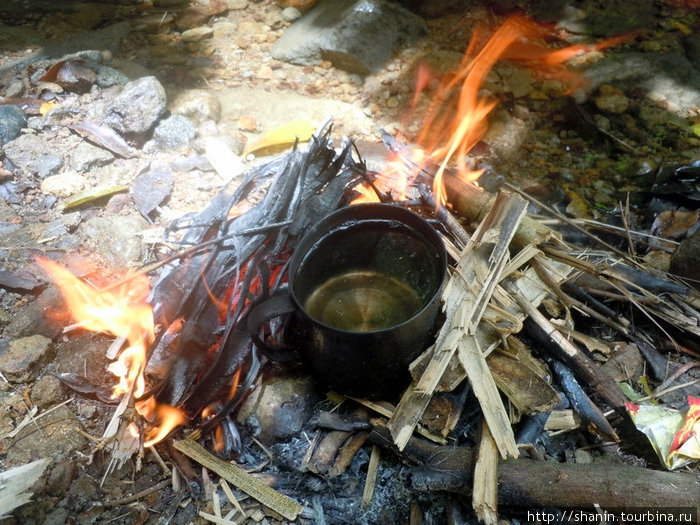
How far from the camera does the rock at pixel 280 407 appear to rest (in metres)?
2.58

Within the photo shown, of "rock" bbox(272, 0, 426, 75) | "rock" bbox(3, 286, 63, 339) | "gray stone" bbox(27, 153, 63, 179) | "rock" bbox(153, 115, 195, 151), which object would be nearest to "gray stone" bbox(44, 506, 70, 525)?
"rock" bbox(3, 286, 63, 339)

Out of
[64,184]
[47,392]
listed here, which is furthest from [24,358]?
[64,184]

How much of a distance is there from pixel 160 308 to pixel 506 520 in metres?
2.38

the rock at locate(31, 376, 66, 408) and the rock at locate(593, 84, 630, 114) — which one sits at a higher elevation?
the rock at locate(593, 84, 630, 114)

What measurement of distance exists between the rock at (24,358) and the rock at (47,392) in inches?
4.5

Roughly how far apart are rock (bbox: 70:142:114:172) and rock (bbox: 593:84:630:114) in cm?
546

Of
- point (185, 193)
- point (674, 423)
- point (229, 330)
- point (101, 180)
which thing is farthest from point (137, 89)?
point (674, 423)

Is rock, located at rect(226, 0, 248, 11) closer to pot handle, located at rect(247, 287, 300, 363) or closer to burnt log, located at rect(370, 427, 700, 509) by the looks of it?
pot handle, located at rect(247, 287, 300, 363)

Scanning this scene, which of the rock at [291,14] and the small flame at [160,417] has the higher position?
the rock at [291,14]

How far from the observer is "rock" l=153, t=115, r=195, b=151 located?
4750mm

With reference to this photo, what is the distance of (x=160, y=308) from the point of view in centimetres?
296

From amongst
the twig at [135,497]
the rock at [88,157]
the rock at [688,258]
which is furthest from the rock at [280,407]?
the rock at [88,157]

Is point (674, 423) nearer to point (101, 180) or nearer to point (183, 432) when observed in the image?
point (183, 432)

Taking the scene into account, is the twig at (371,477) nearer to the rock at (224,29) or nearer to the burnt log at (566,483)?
the burnt log at (566,483)
